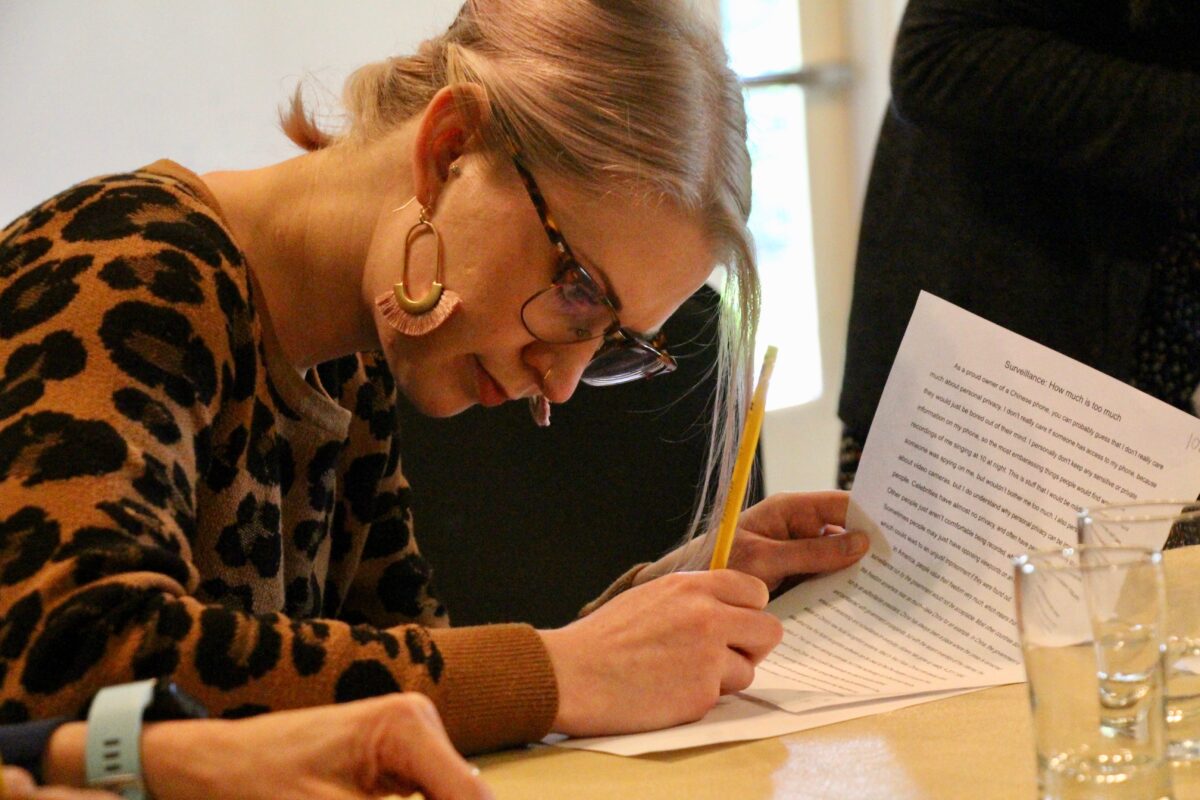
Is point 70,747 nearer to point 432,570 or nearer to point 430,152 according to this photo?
point 430,152

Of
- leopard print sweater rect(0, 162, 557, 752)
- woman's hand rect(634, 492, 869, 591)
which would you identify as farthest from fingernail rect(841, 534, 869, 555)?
leopard print sweater rect(0, 162, 557, 752)

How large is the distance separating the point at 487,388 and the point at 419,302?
0.11 metres

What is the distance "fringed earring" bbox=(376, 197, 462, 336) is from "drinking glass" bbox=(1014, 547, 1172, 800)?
58 centimetres

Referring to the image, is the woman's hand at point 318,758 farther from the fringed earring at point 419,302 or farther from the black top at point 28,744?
the fringed earring at point 419,302

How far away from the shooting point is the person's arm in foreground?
604mm

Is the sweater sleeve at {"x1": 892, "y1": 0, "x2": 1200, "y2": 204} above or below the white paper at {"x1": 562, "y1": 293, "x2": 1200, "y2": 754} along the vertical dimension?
above

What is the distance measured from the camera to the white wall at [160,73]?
6.39 ft

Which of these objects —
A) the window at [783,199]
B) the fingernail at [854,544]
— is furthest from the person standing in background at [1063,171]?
the window at [783,199]

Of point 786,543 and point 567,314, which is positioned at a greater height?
point 567,314

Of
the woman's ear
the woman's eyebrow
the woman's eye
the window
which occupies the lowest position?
the window

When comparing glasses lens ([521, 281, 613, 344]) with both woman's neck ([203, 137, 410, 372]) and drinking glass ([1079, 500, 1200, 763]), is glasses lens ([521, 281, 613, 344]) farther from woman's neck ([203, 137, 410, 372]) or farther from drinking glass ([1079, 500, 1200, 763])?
drinking glass ([1079, 500, 1200, 763])

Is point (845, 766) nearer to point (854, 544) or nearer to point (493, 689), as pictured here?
point (493, 689)

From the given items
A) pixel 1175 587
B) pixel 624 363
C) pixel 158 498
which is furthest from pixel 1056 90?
pixel 158 498

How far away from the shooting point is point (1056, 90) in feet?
4.98
